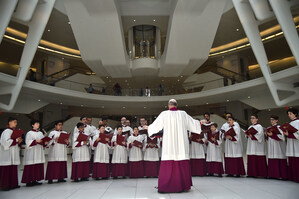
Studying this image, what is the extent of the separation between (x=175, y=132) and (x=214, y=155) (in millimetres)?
2697

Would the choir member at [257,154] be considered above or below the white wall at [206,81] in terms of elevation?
below

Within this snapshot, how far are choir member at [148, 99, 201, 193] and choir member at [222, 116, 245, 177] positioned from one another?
7.49 ft

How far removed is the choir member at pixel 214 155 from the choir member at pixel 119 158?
2.83 meters

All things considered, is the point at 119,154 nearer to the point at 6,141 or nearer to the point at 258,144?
the point at 6,141

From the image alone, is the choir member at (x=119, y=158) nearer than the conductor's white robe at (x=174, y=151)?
No

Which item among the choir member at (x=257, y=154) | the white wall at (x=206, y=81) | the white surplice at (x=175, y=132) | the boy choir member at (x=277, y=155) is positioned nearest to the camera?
the white surplice at (x=175, y=132)

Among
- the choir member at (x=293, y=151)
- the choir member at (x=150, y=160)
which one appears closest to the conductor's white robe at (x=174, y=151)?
the choir member at (x=150, y=160)

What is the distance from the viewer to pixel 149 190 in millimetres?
5520

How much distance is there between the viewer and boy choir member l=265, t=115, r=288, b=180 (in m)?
6.63

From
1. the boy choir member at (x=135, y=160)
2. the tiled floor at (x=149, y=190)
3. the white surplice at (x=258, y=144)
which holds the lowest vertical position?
the tiled floor at (x=149, y=190)

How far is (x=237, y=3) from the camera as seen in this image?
14.2 metres

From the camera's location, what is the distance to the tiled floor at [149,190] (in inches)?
194

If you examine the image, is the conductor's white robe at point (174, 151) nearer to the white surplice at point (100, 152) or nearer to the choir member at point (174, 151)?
the choir member at point (174, 151)

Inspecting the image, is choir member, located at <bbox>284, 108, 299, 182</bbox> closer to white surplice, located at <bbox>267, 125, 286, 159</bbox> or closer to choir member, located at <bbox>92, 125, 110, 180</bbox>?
white surplice, located at <bbox>267, 125, 286, 159</bbox>
